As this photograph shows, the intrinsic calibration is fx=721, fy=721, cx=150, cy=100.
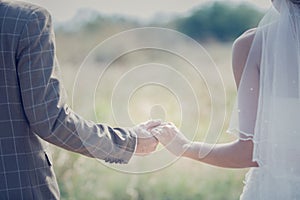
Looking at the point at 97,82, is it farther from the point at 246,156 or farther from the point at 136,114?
the point at 246,156

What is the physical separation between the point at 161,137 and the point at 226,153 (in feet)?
0.81

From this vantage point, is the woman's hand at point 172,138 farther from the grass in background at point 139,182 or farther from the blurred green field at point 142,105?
the grass in background at point 139,182

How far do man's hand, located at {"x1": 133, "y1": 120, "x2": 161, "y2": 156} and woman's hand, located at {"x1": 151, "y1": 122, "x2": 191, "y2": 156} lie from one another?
0.02 m

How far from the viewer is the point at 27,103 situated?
185 centimetres

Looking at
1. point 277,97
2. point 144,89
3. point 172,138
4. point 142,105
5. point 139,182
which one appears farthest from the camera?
point 139,182

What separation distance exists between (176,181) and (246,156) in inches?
88.5

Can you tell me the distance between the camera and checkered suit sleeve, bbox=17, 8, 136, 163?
6.03 feet

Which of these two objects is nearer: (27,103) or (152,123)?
(27,103)

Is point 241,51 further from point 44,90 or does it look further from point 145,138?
point 44,90

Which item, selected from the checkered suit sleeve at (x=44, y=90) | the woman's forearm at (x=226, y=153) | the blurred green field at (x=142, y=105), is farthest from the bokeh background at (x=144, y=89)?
the checkered suit sleeve at (x=44, y=90)

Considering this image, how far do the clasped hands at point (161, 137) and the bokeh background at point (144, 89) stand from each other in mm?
78

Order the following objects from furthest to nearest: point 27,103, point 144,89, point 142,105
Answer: point 142,105 < point 144,89 < point 27,103

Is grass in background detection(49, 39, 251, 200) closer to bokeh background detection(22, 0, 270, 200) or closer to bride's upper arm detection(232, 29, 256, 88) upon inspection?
bokeh background detection(22, 0, 270, 200)

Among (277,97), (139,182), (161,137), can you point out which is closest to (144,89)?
(161,137)
